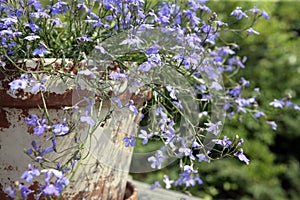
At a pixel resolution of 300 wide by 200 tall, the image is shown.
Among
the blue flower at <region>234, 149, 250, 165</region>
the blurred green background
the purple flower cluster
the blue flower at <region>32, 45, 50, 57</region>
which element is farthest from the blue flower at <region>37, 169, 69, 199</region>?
the blurred green background

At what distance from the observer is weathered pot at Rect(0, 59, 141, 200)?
1005 millimetres


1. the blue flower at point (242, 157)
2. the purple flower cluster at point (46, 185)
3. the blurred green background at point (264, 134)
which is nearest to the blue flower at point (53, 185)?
the purple flower cluster at point (46, 185)

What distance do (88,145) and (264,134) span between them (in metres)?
1.89

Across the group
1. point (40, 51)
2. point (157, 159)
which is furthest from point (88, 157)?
point (40, 51)

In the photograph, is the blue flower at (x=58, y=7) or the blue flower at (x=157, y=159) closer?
the blue flower at (x=58, y=7)

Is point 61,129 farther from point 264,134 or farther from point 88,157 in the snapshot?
point 264,134

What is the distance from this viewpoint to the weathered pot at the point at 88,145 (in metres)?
1.00

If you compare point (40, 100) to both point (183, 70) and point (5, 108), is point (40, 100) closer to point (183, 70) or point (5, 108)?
point (5, 108)

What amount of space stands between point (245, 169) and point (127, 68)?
179cm

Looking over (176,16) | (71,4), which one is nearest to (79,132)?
(71,4)

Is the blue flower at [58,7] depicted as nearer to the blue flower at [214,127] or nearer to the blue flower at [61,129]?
the blue flower at [61,129]

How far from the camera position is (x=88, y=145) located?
1.06 meters

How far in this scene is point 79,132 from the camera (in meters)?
1.05

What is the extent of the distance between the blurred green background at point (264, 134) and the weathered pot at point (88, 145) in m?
1.41
